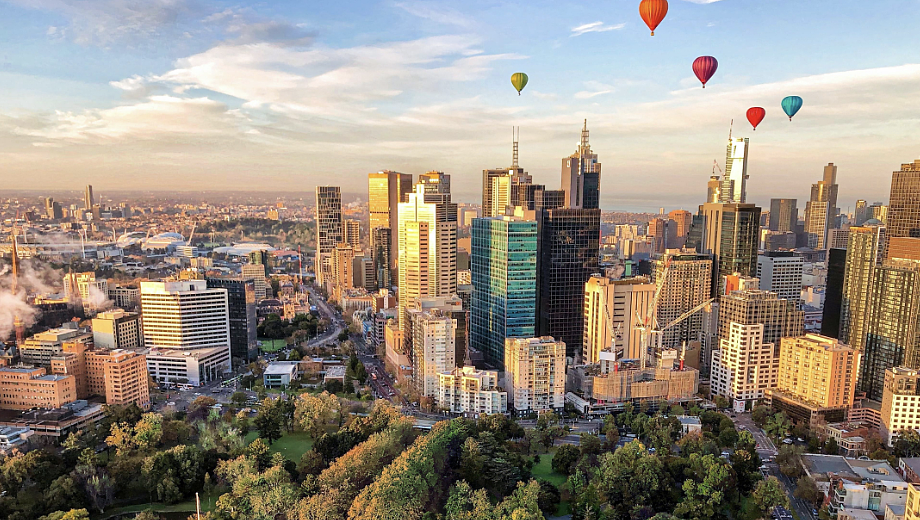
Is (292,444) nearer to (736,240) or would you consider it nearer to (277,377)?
(277,377)

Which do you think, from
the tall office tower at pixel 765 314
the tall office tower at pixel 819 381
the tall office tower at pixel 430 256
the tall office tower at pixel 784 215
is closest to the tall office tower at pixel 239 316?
the tall office tower at pixel 430 256

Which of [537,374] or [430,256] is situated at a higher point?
[430,256]

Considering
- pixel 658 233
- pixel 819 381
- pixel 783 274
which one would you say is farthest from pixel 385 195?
pixel 819 381

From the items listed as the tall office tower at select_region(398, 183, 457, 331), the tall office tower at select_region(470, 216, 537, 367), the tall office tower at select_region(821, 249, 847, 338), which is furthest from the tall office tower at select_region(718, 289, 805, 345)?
the tall office tower at select_region(398, 183, 457, 331)

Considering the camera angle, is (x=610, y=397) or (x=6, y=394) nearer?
(x=6, y=394)

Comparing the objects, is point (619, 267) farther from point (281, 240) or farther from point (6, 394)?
point (6, 394)

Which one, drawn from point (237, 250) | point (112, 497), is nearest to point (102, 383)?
point (112, 497)
